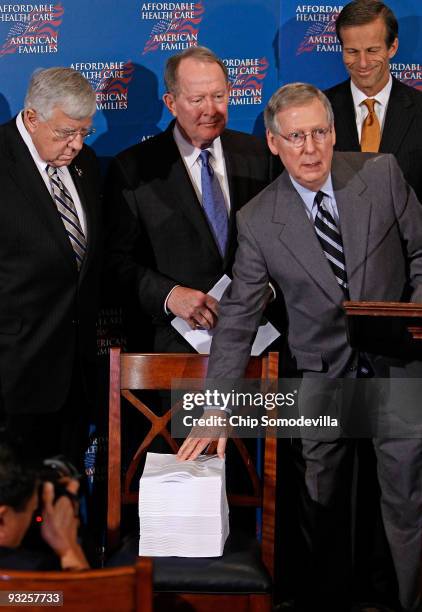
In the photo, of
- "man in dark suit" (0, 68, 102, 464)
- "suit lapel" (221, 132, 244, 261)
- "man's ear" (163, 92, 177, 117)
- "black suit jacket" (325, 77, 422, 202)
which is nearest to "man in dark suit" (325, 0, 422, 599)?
"black suit jacket" (325, 77, 422, 202)

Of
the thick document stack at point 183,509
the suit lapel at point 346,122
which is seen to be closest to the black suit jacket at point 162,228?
the suit lapel at point 346,122

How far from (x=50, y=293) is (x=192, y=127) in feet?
2.58

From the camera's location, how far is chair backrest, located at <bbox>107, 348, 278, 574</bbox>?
2631mm

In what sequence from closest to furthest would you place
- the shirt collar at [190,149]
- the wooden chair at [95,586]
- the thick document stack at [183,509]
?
the wooden chair at [95,586] < the thick document stack at [183,509] < the shirt collar at [190,149]

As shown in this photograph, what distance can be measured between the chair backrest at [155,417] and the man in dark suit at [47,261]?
331 millimetres

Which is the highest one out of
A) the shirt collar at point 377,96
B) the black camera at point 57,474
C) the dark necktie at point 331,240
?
the shirt collar at point 377,96

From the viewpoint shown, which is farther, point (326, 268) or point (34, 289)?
point (34, 289)

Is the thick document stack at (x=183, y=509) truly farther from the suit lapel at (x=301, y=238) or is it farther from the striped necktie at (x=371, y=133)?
the striped necktie at (x=371, y=133)

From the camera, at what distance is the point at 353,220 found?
269 cm

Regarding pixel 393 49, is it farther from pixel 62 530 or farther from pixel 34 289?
pixel 62 530

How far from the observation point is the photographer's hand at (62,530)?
1.85 m

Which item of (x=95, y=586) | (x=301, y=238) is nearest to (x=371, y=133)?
(x=301, y=238)

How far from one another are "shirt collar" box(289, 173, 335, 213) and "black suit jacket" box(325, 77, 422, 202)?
0.76 metres

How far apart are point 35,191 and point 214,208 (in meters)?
0.67
